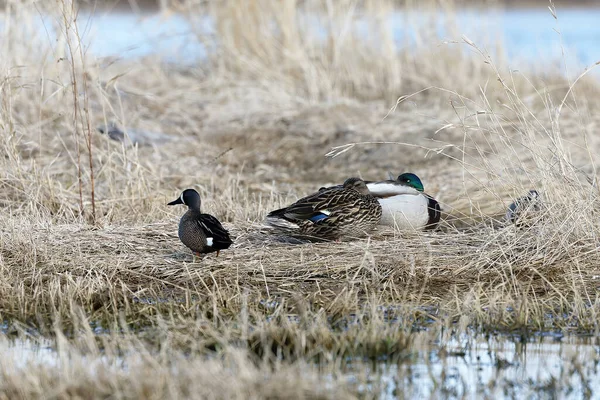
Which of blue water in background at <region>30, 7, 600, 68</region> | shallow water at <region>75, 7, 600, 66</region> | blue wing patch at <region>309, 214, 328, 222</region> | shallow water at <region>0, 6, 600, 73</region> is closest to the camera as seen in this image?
blue wing patch at <region>309, 214, 328, 222</region>

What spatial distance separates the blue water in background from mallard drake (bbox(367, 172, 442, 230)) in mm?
1039

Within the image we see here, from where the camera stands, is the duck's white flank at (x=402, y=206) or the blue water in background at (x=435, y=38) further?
the blue water in background at (x=435, y=38)

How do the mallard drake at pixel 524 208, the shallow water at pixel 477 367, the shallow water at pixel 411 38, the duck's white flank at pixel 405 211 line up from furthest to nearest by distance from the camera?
the shallow water at pixel 411 38
the duck's white flank at pixel 405 211
the mallard drake at pixel 524 208
the shallow water at pixel 477 367

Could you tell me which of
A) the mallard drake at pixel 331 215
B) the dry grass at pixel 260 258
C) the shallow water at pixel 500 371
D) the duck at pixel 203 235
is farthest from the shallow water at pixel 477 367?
the mallard drake at pixel 331 215

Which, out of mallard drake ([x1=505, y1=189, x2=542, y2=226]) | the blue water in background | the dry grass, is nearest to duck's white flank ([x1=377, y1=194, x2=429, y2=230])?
the dry grass

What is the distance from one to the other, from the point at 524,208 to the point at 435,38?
726cm

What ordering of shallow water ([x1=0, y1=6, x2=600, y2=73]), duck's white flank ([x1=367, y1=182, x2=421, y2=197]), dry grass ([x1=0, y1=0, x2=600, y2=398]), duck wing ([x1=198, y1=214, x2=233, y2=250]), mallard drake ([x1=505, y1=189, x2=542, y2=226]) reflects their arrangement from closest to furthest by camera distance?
dry grass ([x1=0, y1=0, x2=600, y2=398]) < duck wing ([x1=198, y1=214, x2=233, y2=250]) < mallard drake ([x1=505, y1=189, x2=542, y2=226]) < duck's white flank ([x1=367, y1=182, x2=421, y2=197]) < shallow water ([x1=0, y1=6, x2=600, y2=73])

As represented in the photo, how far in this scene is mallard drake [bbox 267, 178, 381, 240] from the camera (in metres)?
6.12

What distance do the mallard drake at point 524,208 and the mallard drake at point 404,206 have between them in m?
0.55

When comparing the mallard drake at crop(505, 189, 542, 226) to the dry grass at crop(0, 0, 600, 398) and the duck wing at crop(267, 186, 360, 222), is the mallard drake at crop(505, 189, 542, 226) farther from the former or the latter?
the duck wing at crop(267, 186, 360, 222)

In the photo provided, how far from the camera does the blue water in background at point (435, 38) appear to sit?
37.3 feet

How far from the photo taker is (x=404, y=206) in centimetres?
654

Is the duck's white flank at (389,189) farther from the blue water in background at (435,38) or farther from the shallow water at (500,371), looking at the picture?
the shallow water at (500,371)

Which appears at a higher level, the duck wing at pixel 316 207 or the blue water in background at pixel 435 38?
the blue water in background at pixel 435 38
